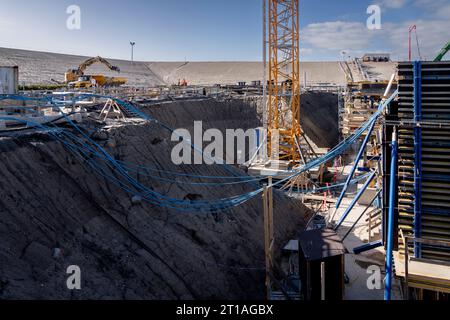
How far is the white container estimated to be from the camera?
12.1 metres

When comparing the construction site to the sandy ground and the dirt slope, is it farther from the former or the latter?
the sandy ground

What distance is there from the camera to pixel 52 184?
8.63m

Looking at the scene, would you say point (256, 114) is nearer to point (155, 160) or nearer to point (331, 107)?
point (331, 107)

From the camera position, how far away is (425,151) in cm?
862

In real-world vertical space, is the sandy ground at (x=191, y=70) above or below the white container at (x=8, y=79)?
above

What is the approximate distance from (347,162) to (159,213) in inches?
810

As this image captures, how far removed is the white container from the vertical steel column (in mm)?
11396

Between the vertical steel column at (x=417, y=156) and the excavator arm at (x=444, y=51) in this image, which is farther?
the excavator arm at (x=444, y=51)

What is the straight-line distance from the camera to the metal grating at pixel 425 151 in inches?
331

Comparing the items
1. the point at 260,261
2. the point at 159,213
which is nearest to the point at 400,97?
the point at 260,261

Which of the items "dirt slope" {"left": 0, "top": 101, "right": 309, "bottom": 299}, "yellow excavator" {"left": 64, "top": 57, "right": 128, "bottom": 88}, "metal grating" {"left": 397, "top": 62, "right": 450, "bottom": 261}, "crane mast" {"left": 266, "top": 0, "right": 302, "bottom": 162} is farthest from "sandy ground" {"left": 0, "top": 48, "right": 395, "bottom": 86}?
"metal grating" {"left": 397, "top": 62, "right": 450, "bottom": 261}

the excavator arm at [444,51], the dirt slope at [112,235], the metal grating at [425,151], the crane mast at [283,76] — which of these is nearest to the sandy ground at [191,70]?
the crane mast at [283,76]

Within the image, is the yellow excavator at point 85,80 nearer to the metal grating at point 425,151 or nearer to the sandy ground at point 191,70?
the metal grating at point 425,151

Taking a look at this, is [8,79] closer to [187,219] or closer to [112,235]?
[112,235]
